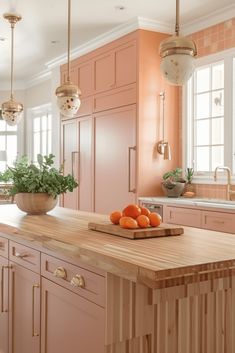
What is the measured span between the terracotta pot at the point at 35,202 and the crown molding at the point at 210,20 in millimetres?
2583

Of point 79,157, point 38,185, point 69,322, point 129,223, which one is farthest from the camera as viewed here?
point 79,157

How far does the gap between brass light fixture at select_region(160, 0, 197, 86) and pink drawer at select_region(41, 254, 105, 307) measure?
1036 mm

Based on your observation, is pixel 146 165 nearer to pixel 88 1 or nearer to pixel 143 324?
pixel 88 1

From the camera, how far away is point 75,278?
1.74 metres

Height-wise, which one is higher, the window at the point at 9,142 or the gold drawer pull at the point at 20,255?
the window at the point at 9,142

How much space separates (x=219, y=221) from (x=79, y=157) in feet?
8.67

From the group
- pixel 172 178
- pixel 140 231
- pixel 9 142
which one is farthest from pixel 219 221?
pixel 9 142

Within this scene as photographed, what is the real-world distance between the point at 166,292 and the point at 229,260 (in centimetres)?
24

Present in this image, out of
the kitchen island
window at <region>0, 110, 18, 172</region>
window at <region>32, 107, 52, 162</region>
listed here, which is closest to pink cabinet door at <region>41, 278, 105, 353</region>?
the kitchen island

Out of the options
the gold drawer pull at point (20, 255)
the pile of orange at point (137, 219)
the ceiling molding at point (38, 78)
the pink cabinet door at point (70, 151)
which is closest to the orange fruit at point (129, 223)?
Answer: the pile of orange at point (137, 219)

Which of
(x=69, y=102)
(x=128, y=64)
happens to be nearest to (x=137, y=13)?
Answer: (x=128, y=64)

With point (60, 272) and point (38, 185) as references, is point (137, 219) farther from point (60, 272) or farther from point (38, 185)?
point (38, 185)

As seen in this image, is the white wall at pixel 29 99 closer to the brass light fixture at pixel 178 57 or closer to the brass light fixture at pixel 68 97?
the brass light fixture at pixel 68 97

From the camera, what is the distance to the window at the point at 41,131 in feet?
24.0
